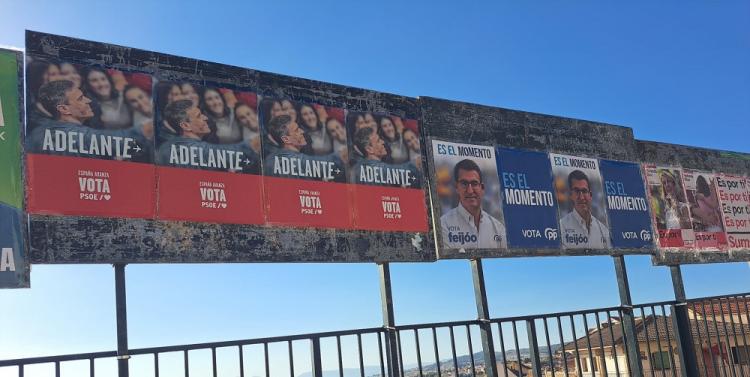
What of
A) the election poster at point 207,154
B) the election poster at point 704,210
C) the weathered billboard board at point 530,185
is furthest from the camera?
the election poster at point 704,210

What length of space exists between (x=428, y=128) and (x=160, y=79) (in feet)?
10.6

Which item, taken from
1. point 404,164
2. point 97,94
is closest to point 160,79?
point 97,94

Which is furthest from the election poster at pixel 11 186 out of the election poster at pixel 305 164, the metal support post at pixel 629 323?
the metal support post at pixel 629 323

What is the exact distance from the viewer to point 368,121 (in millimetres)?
7402

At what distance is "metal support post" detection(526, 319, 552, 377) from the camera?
7.63 meters

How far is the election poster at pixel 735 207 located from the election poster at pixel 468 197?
16.4 feet

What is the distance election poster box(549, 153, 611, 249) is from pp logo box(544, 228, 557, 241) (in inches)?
5.5

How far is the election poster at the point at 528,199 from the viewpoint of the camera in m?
8.17

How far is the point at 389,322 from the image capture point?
22.3 feet

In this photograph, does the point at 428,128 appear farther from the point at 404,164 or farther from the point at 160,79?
the point at 160,79

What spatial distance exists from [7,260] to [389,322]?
3.62 metres

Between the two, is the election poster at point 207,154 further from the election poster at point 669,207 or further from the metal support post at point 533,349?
the election poster at point 669,207

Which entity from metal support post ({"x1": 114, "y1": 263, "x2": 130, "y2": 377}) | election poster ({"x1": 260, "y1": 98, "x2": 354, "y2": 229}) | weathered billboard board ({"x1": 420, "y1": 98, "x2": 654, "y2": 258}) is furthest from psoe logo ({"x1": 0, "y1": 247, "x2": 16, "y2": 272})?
weathered billboard board ({"x1": 420, "y1": 98, "x2": 654, "y2": 258})

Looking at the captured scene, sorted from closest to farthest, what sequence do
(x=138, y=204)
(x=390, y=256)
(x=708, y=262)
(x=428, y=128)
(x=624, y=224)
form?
(x=138, y=204) < (x=390, y=256) < (x=428, y=128) < (x=624, y=224) < (x=708, y=262)
